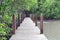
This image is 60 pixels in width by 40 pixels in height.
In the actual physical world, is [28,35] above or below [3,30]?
below

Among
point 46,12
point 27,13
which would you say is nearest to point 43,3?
point 46,12

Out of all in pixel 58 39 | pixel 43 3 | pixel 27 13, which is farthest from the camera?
pixel 27 13

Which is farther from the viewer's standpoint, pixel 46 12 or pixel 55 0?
pixel 55 0

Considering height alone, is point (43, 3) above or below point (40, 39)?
below

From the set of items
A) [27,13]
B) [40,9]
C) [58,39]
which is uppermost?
[58,39]

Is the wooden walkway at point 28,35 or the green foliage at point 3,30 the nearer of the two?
the green foliage at point 3,30

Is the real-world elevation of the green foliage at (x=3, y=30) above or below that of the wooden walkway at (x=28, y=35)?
above

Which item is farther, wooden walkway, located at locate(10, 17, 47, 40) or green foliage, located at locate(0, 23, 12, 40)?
wooden walkway, located at locate(10, 17, 47, 40)

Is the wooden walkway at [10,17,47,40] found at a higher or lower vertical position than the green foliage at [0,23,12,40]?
lower

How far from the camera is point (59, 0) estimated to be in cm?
5050

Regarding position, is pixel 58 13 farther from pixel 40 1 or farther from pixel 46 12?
pixel 40 1

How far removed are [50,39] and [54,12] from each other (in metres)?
34.7

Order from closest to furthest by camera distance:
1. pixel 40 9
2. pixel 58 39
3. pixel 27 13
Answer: pixel 58 39 → pixel 40 9 → pixel 27 13

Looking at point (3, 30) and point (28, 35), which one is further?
point (28, 35)
